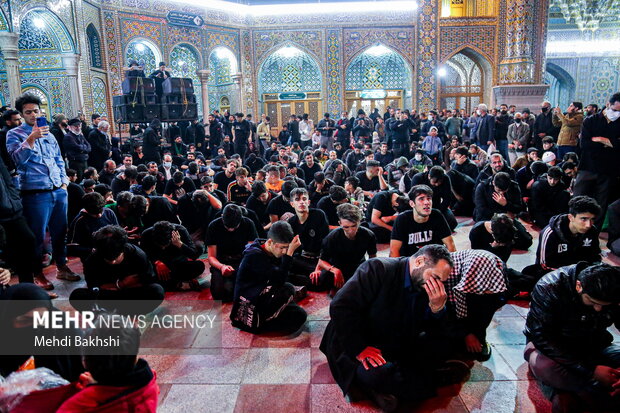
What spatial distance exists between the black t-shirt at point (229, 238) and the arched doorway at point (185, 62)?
1351 centimetres

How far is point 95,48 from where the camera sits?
14781mm

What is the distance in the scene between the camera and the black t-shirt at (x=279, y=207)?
18.2 ft

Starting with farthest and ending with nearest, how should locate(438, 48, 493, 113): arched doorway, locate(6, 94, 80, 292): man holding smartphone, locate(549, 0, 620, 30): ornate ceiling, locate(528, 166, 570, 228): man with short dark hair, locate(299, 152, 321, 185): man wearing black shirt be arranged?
locate(549, 0, 620, 30): ornate ceiling < locate(438, 48, 493, 113): arched doorway < locate(299, 152, 321, 185): man wearing black shirt < locate(528, 166, 570, 228): man with short dark hair < locate(6, 94, 80, 292): man holding smartphone

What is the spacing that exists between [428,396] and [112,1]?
16.1m

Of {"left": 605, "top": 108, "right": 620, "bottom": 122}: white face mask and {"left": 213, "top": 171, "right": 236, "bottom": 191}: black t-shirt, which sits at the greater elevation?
{"left": 605, "top": 108, "right": 620, "bottom": 122}: white face mask

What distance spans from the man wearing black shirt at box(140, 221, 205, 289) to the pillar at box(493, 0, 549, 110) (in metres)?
15.8

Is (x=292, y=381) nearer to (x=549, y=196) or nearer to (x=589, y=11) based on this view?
(x=549, y=196)

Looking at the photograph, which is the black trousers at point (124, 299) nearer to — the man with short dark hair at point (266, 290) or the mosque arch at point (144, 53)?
the man with short dark hair at point (266, 290)

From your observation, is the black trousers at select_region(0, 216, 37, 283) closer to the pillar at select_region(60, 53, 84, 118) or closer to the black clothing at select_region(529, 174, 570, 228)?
the black clothing at select_region(529, 174, 570, 228)

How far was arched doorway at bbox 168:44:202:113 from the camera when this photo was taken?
56.9 ft

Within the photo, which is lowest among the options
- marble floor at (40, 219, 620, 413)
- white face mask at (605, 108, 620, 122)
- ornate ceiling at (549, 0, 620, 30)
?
marble floor at (40, 219, 620, 413)

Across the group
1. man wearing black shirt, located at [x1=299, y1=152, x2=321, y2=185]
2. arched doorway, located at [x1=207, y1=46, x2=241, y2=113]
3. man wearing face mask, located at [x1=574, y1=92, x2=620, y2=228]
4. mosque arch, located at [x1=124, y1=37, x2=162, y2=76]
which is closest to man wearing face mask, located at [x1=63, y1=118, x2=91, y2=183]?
man wearing black shirt, located at [x1=299, y1=152, x2=321, y2=185]

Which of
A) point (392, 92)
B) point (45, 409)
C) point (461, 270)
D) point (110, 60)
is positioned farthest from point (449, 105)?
point (45, 409)

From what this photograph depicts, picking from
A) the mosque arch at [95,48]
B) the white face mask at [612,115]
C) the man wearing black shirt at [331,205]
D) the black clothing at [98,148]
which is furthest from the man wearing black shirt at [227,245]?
the mosque arch at [95,48]
